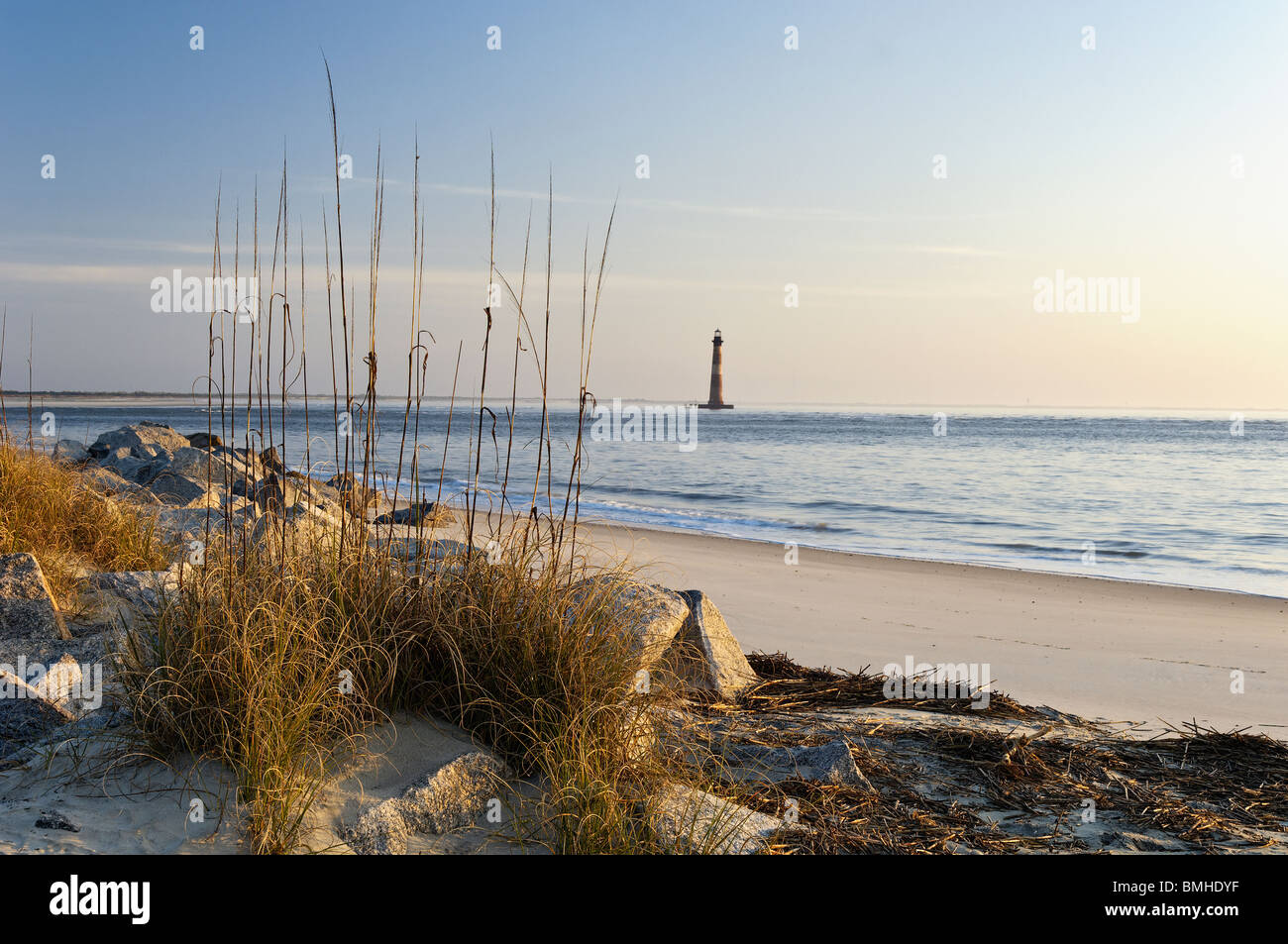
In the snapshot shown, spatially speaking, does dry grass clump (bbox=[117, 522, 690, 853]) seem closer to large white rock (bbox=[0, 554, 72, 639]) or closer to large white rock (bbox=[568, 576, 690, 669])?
large white rock (bbox=[568, 576, 690, 669])

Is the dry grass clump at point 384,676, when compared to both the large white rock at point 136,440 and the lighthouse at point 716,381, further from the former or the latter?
the lighthouse at point 716,381

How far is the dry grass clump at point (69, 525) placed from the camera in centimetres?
525

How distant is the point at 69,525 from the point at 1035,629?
6870mm

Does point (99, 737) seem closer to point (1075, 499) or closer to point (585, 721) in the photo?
point (585, 721)

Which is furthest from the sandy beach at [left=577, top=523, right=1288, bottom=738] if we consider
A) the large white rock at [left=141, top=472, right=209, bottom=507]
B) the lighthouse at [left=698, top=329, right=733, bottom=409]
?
the lighthouse at [left=698, top=329, right=733, bottom=409]

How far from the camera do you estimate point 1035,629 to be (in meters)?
6.88

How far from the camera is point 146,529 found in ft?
19.0

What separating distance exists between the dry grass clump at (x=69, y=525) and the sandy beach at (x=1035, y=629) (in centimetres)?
311

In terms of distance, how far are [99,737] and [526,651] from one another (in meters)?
1.34

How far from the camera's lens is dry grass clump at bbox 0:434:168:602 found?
5.25 metres

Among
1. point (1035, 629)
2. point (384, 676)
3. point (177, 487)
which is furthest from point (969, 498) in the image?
point (384, 676)

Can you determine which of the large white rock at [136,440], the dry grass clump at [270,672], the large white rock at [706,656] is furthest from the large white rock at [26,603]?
the large white rock at [136,440]

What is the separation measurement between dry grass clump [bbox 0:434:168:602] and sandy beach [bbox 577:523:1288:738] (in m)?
3.11
